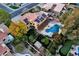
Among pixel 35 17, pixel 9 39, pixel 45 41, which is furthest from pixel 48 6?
pixel 9 39

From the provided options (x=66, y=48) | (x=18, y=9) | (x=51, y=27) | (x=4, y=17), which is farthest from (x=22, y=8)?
(x=66, y=48)

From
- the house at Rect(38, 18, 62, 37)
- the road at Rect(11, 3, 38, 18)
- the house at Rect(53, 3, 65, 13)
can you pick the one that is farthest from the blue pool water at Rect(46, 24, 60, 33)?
the road at Rect(11, 3, 38, 18)

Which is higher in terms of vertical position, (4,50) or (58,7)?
(58,7)

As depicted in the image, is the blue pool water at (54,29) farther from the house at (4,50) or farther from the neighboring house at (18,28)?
the house at (4,50)

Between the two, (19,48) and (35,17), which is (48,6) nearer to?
(35,17)

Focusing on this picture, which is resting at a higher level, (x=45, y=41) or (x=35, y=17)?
(x=35, y=17)

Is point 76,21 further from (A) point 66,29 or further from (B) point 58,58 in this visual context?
(B) point 58,58

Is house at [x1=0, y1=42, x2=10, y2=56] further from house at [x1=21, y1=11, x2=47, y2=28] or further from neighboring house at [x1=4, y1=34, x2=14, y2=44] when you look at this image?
house at [x1=21, y1=11, x2=47, y2=28]

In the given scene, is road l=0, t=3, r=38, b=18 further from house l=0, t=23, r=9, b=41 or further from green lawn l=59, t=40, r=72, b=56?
green lawn l=59, t=40, r=72, b=56

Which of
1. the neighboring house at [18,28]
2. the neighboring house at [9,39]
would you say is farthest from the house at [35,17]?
the neighboring house at [9,39]

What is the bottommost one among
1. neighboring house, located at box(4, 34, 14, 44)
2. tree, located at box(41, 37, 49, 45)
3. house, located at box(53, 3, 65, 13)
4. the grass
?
the grass

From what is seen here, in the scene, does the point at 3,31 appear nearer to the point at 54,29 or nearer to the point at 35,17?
the point at 35,17

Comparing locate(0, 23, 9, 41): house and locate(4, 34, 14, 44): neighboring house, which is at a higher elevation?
locate(0, 23, 9, 41): house
